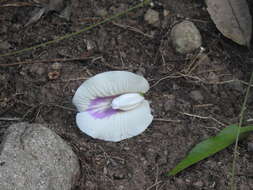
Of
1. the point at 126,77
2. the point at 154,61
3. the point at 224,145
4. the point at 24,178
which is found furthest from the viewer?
the point at 154,61

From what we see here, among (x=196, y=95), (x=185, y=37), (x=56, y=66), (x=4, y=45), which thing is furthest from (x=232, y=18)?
(x=4, y=45)

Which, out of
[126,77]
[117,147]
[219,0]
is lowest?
[117,147]

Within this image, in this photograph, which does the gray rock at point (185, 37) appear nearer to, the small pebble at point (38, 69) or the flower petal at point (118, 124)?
the flower petal at point (118, 124)

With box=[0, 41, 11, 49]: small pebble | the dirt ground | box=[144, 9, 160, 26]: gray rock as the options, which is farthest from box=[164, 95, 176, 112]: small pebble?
box=[0, 41, 11, 49]: small pebble

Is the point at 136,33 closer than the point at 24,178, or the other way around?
the point at 24,178

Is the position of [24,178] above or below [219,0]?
below

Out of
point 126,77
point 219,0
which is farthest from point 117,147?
point 219,0

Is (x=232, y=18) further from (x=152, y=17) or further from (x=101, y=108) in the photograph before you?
(x=101, y=108)

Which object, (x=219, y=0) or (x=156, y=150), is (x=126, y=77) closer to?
(x=156, y=150)
